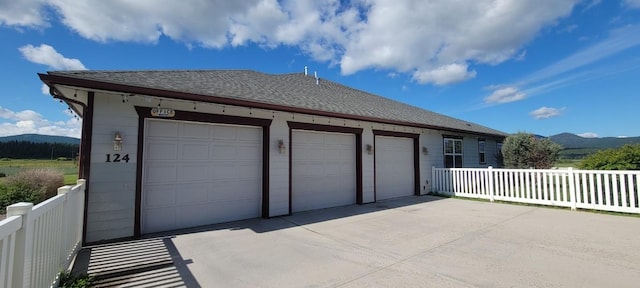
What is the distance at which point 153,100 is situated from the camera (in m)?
5.24

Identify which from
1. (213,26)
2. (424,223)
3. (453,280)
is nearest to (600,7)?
(424,223)

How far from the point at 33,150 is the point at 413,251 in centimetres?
4150

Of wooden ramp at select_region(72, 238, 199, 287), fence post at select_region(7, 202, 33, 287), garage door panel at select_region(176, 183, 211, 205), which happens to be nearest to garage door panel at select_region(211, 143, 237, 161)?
garage door panel at select_region(176, 183, 211, 205)

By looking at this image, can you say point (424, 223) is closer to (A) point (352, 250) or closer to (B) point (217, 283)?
(A) point (352, 250)

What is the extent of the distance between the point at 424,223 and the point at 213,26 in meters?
7.69

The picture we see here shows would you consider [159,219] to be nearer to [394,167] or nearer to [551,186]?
[394,167]

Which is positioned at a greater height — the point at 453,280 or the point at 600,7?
the point at 600,7

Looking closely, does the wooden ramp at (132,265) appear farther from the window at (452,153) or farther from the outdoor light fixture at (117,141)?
the window at (452,153)

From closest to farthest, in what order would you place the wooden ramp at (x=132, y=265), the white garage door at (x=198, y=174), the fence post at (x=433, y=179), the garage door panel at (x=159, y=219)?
the wooden ramp at (x=132, y=265)
the garage door panel at (x=159, y=219)
the white garage door at (x=198, y=174)
the fence post at (x=433, y=179)

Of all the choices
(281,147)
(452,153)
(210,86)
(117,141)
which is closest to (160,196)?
(117,141)

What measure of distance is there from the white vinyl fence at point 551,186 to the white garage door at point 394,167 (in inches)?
52.4

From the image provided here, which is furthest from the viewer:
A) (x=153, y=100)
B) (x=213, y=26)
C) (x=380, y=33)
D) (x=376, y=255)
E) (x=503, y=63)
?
(x=503, y=63)

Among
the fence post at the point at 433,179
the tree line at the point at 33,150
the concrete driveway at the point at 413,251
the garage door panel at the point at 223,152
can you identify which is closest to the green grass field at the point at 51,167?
the tree line at the point at 33,150

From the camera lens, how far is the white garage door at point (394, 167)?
30.4 feet
